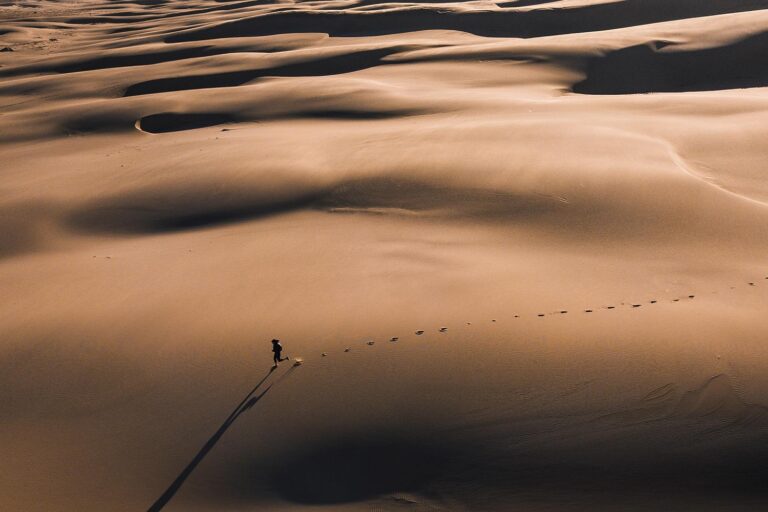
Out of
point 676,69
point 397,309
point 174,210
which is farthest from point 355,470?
point 676,69

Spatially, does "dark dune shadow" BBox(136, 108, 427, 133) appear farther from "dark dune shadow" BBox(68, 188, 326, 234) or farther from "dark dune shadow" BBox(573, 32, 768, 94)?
Result: "dark dune shadow" BBox(573, 32, 768, 94)

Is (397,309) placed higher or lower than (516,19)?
lower

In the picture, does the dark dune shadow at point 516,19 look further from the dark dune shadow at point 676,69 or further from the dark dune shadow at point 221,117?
the dark dune shadow at point 221,117

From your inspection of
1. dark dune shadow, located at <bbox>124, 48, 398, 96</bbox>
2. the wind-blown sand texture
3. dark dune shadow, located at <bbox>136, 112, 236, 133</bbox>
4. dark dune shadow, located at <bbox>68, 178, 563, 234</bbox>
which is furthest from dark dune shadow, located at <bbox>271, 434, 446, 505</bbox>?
dark dune shadow, located at <bbox>124, 48, 398, 96</bbox>

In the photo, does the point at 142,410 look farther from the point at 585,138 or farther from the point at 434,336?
the point at 585,138

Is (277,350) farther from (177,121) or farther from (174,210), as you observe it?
(177,121)

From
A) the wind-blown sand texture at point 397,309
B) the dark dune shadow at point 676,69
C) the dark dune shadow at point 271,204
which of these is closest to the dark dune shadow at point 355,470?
the wind-blown sand texture at point 397,309
